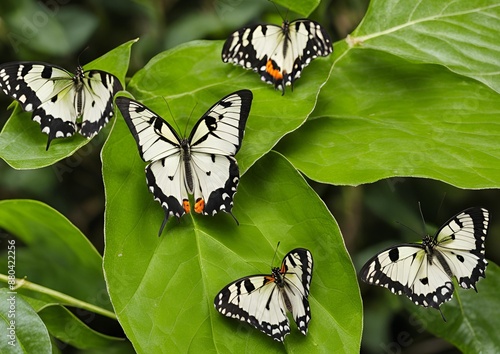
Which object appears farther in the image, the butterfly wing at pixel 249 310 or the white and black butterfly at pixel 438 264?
the white and black butterfly at pixel 438 264

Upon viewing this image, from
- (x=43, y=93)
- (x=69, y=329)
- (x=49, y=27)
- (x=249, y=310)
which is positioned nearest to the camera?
(x=249, y=310)

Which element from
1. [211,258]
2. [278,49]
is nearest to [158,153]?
[211,258]

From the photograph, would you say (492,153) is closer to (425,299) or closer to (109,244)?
(425,299)

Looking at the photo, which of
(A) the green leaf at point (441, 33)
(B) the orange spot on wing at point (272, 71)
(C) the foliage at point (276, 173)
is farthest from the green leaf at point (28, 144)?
(A) the green leaf at point (441, 33)

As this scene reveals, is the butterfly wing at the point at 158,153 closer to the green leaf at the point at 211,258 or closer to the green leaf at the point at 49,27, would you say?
the green leaf at the point at 211,258

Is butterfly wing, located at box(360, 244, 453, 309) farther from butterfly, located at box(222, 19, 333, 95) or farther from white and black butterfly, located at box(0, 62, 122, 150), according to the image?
white and black butterfly, located at box(0, 62, 122, 150)

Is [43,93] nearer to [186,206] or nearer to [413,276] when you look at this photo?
[186,206]
